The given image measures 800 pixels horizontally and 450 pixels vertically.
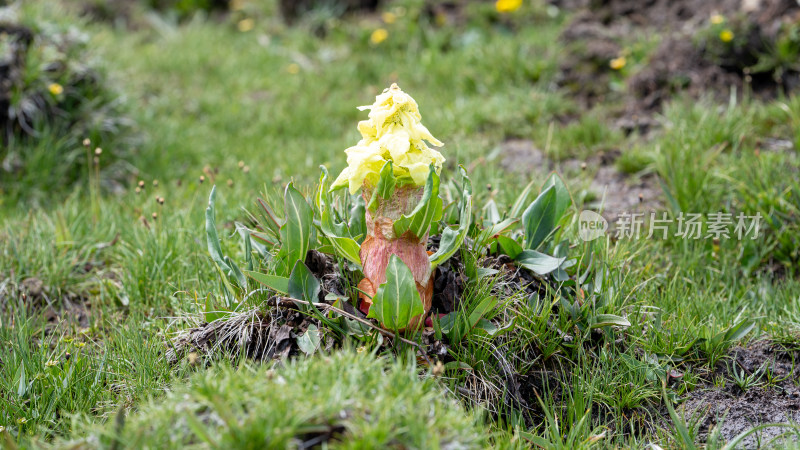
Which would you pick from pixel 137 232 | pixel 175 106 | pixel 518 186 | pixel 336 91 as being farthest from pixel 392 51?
pixel 137 232

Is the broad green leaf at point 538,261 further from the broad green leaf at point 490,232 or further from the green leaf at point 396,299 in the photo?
the green leaf at point 396,299

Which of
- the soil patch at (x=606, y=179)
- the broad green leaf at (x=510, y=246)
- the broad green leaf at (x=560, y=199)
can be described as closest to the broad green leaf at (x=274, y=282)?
the broad green leaf at (x=510, y=246)

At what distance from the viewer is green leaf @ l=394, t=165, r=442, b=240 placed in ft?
6.49

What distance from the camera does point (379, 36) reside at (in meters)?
5.97

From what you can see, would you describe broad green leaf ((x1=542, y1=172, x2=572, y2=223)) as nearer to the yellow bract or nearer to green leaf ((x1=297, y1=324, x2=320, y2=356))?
the yellow bract

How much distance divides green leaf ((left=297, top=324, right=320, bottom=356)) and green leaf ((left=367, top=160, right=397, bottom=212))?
0.43m

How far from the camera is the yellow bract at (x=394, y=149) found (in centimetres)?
203

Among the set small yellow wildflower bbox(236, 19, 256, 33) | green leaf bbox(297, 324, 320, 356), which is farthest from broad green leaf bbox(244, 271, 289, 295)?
small yellow wildflower bbox(236, 19, 256, 33)

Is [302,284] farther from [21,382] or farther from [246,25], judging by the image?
[246,25]

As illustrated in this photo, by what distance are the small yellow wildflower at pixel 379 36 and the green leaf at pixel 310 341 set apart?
429 cm

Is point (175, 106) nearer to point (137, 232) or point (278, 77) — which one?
point (278, 77)

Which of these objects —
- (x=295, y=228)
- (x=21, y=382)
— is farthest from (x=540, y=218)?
(x=21, y=382)

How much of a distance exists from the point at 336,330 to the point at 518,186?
1635 mm

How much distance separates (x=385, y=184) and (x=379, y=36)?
13.9ft
